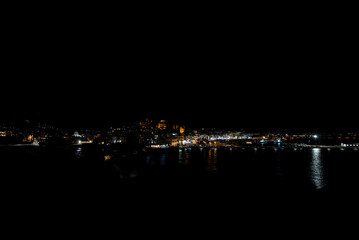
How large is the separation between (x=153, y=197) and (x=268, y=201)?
4.23 metres

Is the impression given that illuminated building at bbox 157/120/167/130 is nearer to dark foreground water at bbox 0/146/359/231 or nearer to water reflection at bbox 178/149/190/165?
water reflection at bbox 178/149/190/165

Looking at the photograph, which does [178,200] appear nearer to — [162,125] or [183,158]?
[183,158]

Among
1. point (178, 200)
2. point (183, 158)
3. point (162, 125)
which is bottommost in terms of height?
point (183, 158)

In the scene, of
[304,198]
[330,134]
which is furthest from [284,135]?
[304,198]

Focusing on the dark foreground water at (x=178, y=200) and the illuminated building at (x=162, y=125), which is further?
the illuminated building at (x=162, y=125)

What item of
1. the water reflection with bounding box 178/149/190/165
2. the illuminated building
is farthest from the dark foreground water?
the illuminated building

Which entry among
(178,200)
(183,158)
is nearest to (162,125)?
(183,158)

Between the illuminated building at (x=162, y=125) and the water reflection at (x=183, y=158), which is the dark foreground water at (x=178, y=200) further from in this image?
the illuminated building at (x=162, y=125)

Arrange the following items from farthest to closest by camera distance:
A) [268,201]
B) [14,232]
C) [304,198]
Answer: [304,198], [268,201], [14,232]

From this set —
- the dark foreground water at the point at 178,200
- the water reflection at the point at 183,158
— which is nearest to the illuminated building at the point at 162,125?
the water reflection at the point at 183,158

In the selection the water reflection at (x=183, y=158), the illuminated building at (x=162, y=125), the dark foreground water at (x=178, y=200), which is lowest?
the water reflection at (x=183, y=158)

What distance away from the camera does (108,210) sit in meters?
7.24

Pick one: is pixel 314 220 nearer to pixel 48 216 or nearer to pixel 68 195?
pixel 48 216

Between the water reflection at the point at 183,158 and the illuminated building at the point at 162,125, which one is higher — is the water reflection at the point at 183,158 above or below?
below
